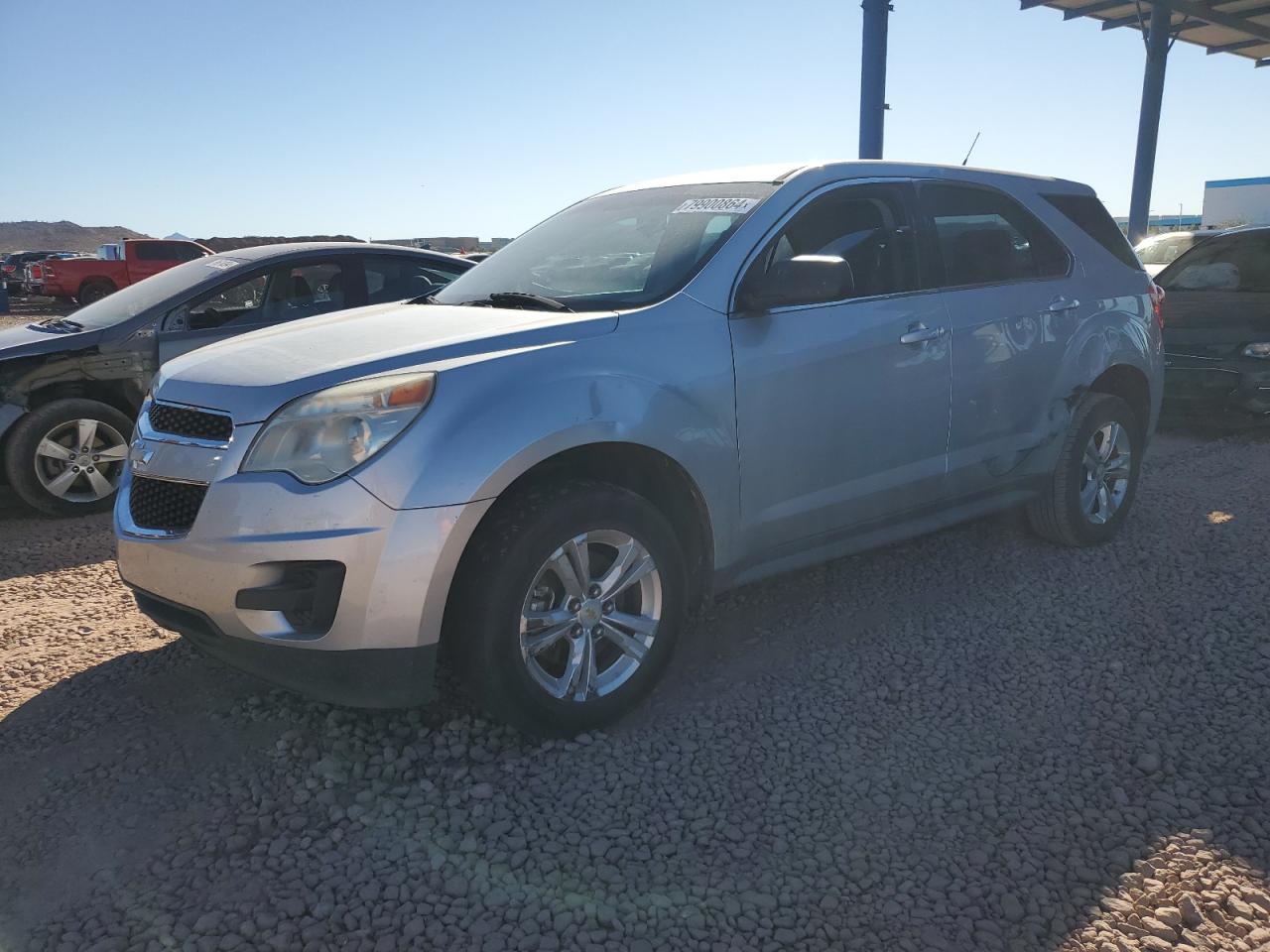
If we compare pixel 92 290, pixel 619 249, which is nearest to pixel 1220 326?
pixel 619 249

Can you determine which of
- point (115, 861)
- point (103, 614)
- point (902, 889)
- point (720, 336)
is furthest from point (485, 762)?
point (103, 614)

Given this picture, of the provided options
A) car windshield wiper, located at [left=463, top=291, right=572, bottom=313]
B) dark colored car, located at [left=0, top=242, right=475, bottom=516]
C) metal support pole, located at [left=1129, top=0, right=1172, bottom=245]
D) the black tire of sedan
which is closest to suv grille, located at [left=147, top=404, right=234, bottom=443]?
the black tire of sedan

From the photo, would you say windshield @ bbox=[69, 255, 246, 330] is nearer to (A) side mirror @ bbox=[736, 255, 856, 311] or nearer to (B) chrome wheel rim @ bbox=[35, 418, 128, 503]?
(B) chrome wheel rim @ bbox=[35, 418, 128, 503]

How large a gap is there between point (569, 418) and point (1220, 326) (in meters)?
6.96

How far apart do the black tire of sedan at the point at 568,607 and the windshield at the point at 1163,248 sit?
38.2 feet

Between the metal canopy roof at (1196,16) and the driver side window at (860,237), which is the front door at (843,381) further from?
the metal canopy roof at (1196,16)

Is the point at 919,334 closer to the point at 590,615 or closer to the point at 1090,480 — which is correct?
the point at 1090,480

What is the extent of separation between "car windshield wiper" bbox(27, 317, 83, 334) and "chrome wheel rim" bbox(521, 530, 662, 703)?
14.9 ft

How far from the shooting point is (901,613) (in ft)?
13.5

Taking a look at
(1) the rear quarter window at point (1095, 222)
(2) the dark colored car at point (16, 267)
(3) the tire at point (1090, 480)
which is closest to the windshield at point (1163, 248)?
(1) the rear quarter window at point (1095, 222)

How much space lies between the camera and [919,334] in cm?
382

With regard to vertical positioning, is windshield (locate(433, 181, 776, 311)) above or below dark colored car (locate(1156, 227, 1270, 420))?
above

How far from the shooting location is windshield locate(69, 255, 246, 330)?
610 cm

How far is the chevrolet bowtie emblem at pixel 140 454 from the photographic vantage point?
9.78 feet
